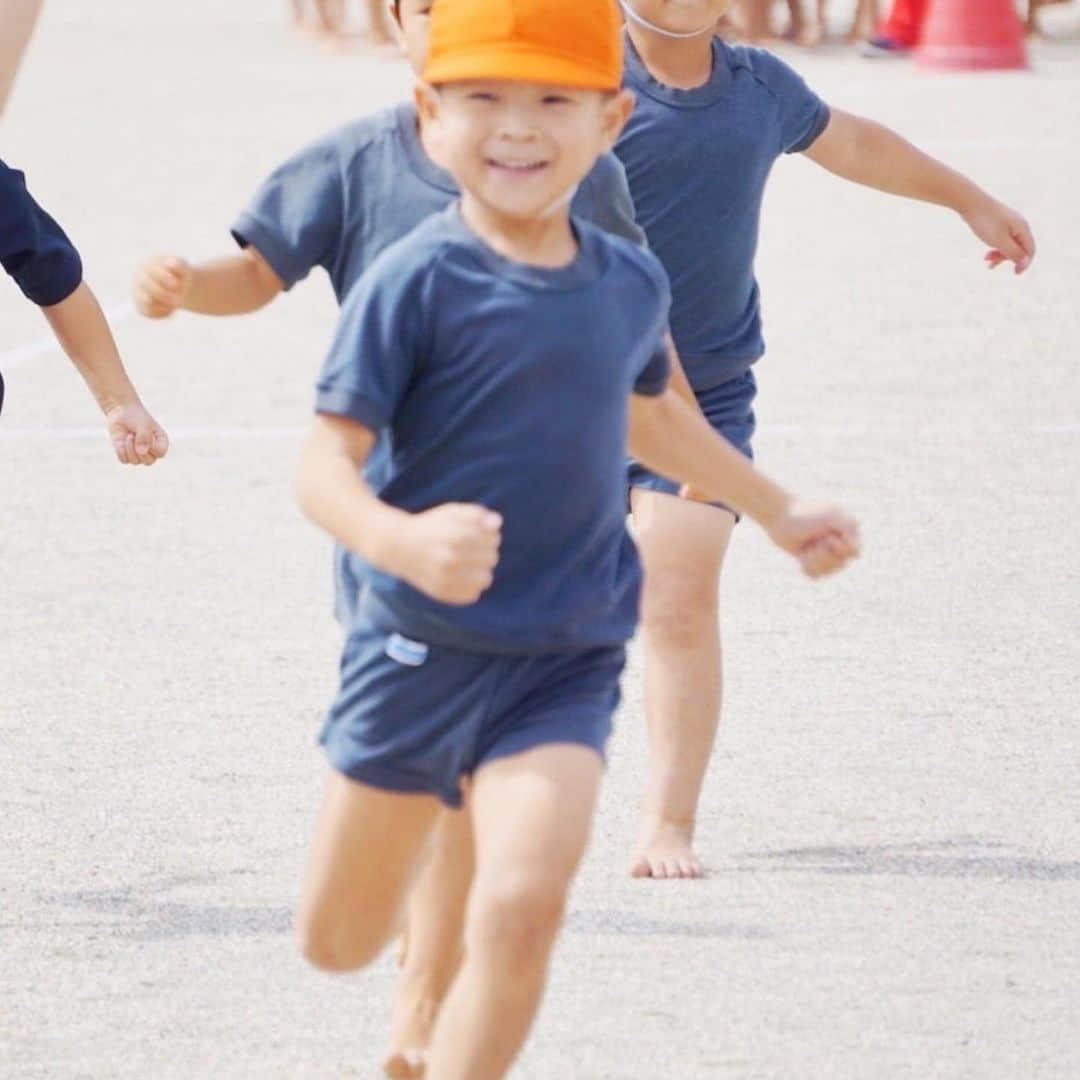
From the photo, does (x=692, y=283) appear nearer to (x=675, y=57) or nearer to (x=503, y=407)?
(x=675, y=57)

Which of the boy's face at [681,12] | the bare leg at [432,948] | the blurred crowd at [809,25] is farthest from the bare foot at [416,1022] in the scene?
the blurred crowd at [809,25]

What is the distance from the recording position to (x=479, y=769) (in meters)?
3.98

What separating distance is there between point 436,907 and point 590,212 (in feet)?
3.43

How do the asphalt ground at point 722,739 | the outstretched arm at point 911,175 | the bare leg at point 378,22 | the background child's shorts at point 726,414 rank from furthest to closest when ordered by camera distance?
the bare leg at point 378,22, the outstretched arm at point 911,175, the background child's shorts at point 726,414, the asphalt ground at point 722,739

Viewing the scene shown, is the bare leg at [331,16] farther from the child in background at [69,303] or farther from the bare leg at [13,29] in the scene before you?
the bare leg at [13,29]

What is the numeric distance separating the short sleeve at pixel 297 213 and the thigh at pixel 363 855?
0.84 metres

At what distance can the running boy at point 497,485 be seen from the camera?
3.81 m

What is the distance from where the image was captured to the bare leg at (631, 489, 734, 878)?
5688 mm

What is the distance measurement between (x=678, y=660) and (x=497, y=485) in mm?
1919

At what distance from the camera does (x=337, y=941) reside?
13.6ft

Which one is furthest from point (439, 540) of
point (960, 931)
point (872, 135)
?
point (872, 135)

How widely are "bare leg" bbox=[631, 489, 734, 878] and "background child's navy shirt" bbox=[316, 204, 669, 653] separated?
5.56ft

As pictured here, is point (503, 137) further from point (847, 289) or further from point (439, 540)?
point (847, 289)

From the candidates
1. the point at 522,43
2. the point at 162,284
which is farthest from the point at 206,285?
the point at 522,43
